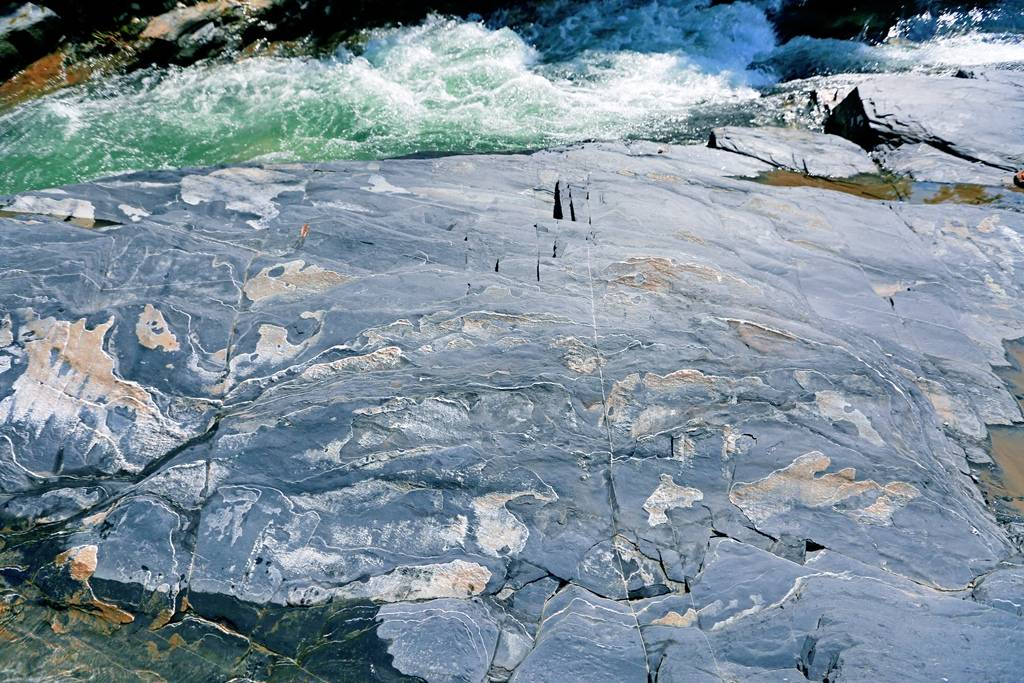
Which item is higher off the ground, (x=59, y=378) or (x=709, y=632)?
(x=59, y=378)

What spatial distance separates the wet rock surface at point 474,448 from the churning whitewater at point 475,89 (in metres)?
2.79

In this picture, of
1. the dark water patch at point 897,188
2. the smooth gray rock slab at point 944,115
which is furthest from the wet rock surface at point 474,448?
the smooth gray rock slab at point 944,115

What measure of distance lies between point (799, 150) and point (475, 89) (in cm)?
312

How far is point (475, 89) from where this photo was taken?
22.5 ft

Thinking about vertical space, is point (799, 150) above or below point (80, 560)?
above

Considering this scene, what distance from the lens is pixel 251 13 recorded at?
25.0 feet

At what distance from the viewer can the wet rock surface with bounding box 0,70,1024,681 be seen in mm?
1942

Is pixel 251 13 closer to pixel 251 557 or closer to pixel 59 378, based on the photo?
pixel 59 378

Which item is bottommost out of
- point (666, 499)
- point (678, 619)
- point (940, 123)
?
point (678, 619)

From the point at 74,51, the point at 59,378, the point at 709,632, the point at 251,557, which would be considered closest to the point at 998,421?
the point at 709,632

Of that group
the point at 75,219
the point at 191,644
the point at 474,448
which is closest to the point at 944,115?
the point at 474,448

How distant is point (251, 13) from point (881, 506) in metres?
7.73

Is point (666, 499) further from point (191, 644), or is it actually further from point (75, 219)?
point (75, 219)

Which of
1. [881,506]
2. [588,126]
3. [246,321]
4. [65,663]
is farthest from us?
[588,126]
